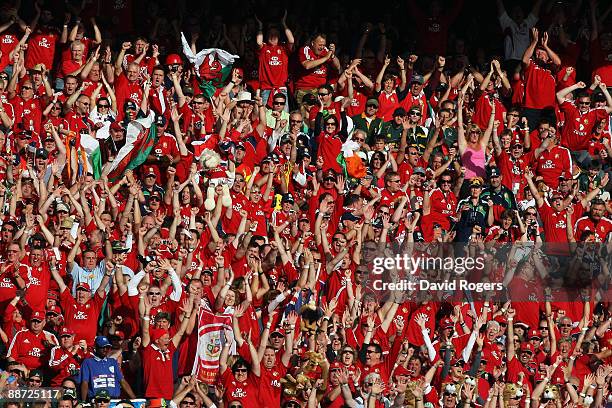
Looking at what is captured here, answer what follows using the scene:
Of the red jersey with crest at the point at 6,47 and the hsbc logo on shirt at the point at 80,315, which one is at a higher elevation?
the red jersey with crest at the point at 6,47

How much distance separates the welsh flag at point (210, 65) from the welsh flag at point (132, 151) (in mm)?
1278

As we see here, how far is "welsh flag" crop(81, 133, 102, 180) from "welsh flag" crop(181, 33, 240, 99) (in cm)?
173

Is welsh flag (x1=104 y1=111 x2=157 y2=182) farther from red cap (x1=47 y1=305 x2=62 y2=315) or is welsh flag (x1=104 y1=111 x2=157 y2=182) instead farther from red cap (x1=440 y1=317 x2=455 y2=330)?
red cap (x1=440 y1=317 x2=455 y2=330)

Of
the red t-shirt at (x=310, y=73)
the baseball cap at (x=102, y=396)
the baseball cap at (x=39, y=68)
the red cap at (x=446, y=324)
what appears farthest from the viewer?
the red t-shirt at (x=310, y=73)

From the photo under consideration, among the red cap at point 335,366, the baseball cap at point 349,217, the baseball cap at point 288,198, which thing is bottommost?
the red cap at point 335,366

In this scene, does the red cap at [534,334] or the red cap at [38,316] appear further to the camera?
the red cap at [534,334]

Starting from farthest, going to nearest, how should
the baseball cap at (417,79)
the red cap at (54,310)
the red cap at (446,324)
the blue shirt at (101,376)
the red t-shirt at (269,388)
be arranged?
the baseball cap at (417,79) → the red cap at (446,324) → the red cap at (54,310) → the red t-shirt at (269,388) → the blue shirt at (101,376)

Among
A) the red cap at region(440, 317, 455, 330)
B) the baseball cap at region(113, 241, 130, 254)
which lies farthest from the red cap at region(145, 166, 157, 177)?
the red cap at region(440, 317, 455, 330)

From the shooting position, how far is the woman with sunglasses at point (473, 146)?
78.3 feet

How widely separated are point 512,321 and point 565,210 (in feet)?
6.50

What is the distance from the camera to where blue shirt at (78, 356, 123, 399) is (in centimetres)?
2048

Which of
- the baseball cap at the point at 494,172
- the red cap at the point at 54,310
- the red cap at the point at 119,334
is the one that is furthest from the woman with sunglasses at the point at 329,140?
the red cap at the point at 54,310

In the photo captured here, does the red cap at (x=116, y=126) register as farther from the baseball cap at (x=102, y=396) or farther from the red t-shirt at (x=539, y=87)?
the red t-shirt at (x=539, y=87)

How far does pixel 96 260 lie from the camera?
71.4 feet
